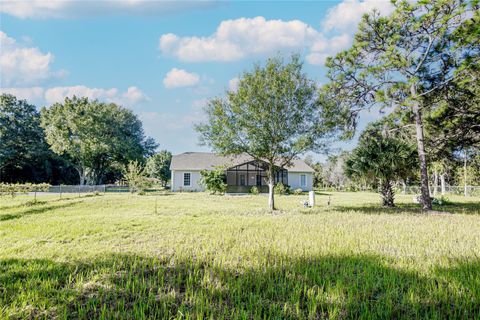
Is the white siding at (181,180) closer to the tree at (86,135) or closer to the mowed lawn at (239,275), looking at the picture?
the tree at (86,135)

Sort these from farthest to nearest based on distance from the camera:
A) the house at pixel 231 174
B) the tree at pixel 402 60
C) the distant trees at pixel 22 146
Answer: the distant trees at pixel 22 146 < the house at pixel 231 174 < the tree at pixel 402 60

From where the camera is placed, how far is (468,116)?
13703 millimetres

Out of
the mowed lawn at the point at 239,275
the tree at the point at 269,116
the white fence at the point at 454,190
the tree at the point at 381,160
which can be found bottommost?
the white fence at the point at 454,190

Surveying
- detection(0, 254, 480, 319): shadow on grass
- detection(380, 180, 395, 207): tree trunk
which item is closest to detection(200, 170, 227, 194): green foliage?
detection(380, 180, 395, 207): tree trunk

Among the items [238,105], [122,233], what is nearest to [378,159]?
[238,105]

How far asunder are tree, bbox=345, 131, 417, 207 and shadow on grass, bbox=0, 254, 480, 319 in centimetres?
1085

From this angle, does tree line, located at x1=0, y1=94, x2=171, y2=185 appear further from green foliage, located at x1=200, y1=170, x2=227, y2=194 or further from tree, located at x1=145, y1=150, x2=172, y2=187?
green foliage, located at x1=200, y1=170, x2=227, y2=194

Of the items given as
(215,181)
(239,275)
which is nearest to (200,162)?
(215,181)

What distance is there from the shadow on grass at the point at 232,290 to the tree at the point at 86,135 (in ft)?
121

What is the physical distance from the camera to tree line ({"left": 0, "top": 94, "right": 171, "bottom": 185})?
121 ft

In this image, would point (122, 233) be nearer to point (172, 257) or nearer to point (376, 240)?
point (172, 257)

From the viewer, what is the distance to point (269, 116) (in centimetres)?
1317

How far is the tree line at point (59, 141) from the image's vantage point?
36.9m

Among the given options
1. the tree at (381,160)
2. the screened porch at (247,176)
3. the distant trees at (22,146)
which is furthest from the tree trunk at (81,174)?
the tree at (381,160)
